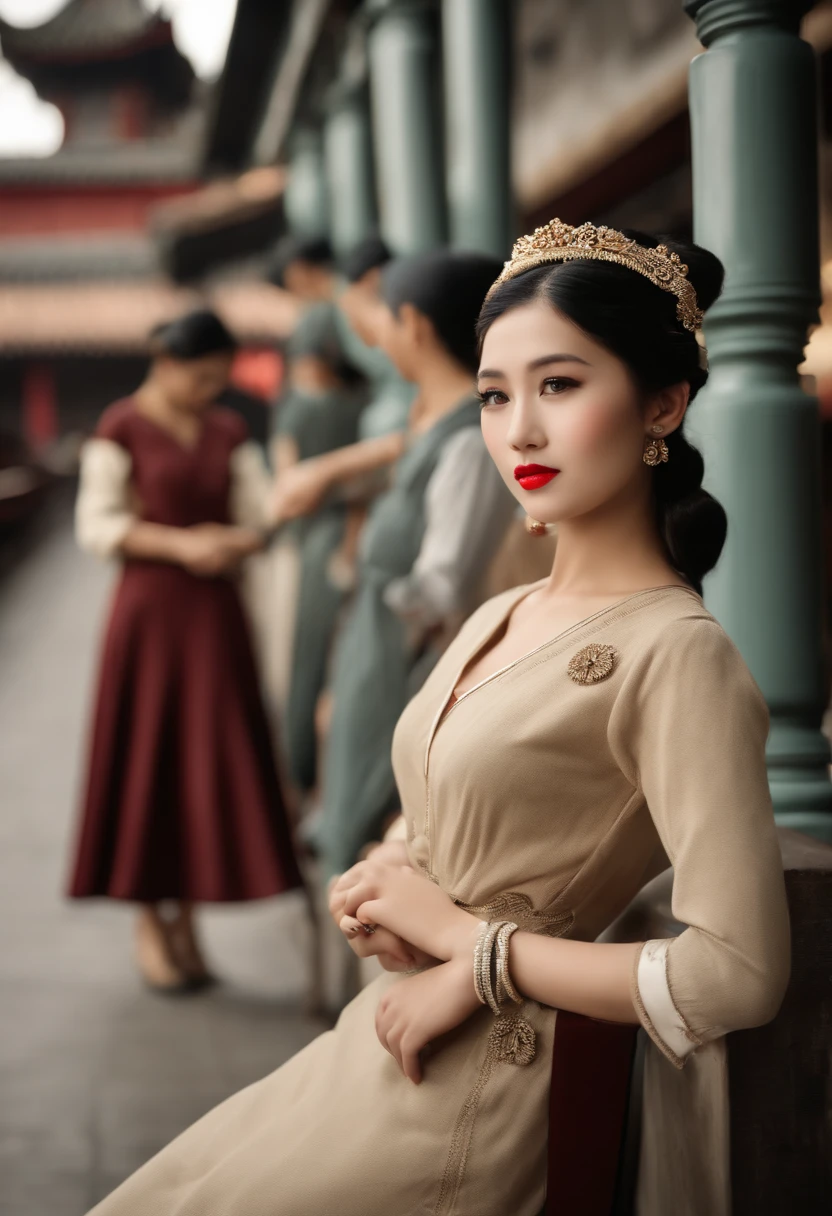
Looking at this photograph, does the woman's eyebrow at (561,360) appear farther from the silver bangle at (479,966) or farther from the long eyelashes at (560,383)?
the silver bangle at (479,966)

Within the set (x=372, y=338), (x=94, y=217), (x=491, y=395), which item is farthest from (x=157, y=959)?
(x=94, y=217)

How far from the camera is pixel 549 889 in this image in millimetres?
1240

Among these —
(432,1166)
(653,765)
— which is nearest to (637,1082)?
(432,1166)

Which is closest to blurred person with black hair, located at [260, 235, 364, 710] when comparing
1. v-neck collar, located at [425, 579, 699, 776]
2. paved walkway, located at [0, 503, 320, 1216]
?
paved walkway, located at [0, 503, 320, 1216]

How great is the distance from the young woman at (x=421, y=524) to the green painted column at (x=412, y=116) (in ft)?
4.90

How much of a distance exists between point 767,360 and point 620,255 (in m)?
0.58

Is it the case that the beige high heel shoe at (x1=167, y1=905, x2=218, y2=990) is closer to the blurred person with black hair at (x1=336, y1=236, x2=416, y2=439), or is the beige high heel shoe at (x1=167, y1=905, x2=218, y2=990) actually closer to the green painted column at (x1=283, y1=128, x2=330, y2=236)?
the blurred person with black hair at (x1=336, y1=236, x2=416, y2=439)

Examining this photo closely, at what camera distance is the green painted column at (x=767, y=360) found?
5.46ft

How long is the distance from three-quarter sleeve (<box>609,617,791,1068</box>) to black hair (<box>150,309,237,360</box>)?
2587 mm

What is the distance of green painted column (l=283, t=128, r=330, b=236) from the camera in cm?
670

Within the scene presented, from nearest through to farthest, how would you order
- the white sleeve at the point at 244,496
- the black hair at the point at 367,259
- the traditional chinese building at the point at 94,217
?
1. the black hair at the point at 367,259
2. the white sleeve at the point at 244,496
3. the traditional chinese building at the point at 94,217

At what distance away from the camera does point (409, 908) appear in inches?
49.6

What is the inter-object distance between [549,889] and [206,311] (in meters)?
2.70

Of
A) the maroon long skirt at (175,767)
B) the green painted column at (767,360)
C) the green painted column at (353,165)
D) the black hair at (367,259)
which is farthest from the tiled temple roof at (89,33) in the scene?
the green painted column at (767,360)
